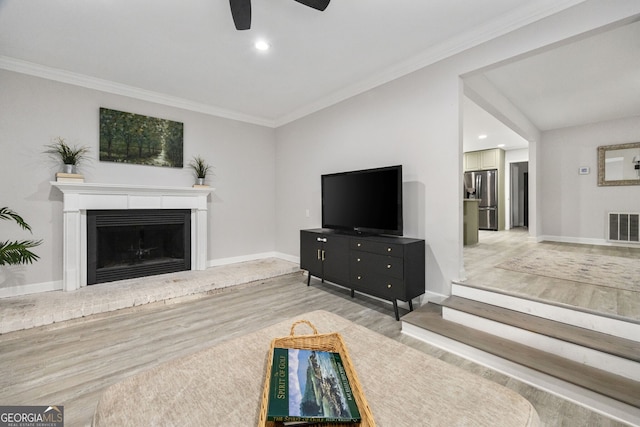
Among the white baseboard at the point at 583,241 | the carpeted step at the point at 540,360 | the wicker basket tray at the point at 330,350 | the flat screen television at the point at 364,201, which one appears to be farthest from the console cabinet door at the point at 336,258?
the white baseboard at the point at 583,241

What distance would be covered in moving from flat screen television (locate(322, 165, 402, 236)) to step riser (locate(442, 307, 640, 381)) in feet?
3.30

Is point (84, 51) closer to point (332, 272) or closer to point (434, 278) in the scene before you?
point (332, 272)

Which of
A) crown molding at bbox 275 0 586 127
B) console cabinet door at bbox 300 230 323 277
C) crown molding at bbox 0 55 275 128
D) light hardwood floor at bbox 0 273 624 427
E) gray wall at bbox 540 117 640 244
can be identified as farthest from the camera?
gray wall at bbox 540 117 640 244

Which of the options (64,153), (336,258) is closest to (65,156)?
(64,153)

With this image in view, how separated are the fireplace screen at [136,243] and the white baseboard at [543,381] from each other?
3545mm

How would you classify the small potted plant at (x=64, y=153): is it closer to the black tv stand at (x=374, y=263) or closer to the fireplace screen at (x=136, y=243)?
the fireplace screen at (x=136, y=243)

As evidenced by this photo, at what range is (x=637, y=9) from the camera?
71.1 inches

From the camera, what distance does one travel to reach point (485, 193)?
7.40 metres

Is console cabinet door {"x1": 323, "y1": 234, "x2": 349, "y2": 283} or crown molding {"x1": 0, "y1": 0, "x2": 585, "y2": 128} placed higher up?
crown molding {"x1": 0, "y1": 0, "x2": 585, "y2": 128}

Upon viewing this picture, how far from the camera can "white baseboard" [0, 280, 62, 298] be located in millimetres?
2988

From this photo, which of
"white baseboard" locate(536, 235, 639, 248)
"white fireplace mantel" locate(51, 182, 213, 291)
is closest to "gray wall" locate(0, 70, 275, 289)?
"white fireplace mantel" locate(51, 182, 213, 291)

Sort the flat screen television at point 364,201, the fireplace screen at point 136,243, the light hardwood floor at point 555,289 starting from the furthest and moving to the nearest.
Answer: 1. the fireplace screen at point 136,243
2. the flat screen television at point 364,201
3. the light hardwood floor at point 555,289

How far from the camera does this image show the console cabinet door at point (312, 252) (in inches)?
139

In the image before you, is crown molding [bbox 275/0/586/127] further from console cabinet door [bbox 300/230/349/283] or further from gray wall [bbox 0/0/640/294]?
console cabinet door [bbox 300/230/349/283]
